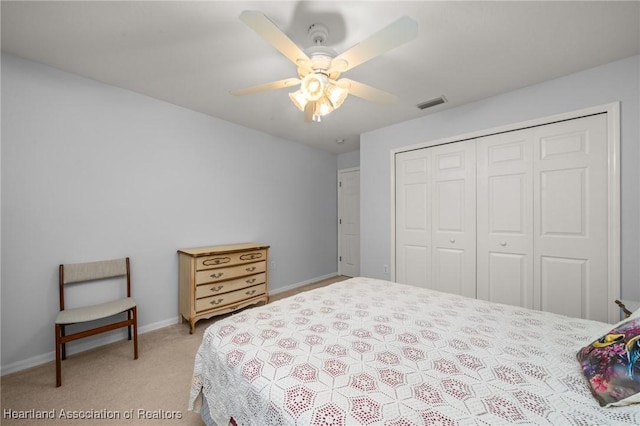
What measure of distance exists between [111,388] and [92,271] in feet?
3.42

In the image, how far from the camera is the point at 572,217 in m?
2.28

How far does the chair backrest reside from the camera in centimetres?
217

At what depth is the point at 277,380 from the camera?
97 centimetres

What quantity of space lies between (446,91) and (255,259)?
2.83 metres

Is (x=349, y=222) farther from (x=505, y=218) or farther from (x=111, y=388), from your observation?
(x=111, y=388)

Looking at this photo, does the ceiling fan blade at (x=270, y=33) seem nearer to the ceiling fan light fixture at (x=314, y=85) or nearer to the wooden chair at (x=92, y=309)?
the ceiling fan light fixture at (x=314, y=85)

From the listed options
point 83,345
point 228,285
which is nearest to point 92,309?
point 83,345

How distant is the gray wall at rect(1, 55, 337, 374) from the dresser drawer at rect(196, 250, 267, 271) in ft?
1.54

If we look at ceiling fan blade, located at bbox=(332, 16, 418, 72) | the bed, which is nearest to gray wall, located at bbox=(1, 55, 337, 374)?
the bed

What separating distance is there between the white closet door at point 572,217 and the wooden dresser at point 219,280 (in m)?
2.99

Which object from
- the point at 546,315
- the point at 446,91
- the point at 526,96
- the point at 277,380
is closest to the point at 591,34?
the point at 526,96

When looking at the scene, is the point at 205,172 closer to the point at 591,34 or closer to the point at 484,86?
the point at 484,86

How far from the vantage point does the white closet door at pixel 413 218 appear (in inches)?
127

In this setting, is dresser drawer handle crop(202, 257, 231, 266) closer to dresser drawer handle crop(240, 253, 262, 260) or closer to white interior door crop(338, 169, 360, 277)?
dresser drawer handle crop(240, 253, 262, 260)
